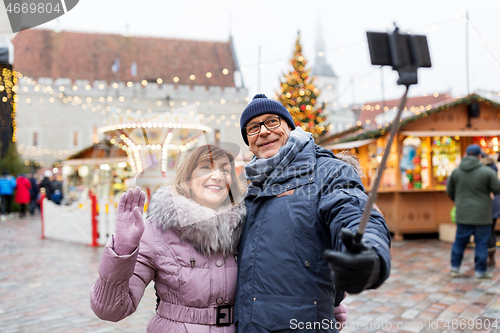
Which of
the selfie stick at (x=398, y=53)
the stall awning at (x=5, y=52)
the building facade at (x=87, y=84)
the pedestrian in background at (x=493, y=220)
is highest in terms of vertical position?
the building facade at (x=87, y=84)

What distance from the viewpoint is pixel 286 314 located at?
4.78ft

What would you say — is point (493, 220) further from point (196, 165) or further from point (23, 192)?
point (23, 192)

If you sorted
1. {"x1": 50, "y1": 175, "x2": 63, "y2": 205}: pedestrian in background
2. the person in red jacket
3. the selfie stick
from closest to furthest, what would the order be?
the selfie stick → the person in red jacket → {"x1": 50, "y1": 175, "x2": 63, "y2": 205}: pedestrian in background

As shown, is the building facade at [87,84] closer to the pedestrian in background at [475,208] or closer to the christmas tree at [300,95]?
the christmas tree at [300,95]

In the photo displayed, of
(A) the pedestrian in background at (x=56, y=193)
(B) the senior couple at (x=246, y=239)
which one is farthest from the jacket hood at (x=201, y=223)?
(A) the pedestrian in background at (x=56, y=193)

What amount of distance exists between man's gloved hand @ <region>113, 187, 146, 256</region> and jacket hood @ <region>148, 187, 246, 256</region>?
205 millimetres

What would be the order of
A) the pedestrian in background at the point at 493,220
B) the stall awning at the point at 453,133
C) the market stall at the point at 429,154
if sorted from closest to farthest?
the pedestrian in background at the point at 493,220, the stall awning at the point at 453,133, the market stall at the point at 429,154

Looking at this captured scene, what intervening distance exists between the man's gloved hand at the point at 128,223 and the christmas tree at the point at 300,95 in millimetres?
13604

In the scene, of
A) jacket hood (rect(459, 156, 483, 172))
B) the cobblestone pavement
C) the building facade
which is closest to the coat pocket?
the cobblestone pavement

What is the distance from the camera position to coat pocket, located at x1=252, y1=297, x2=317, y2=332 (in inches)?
56.9

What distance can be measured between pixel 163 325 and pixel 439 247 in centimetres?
737

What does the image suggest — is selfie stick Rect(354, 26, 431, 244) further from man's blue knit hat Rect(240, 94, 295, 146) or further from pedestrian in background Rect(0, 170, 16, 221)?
pedestrian in background Rect(0, 170, 16, 221)

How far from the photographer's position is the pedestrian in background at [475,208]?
17.3ft

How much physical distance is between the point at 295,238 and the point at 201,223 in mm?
437
